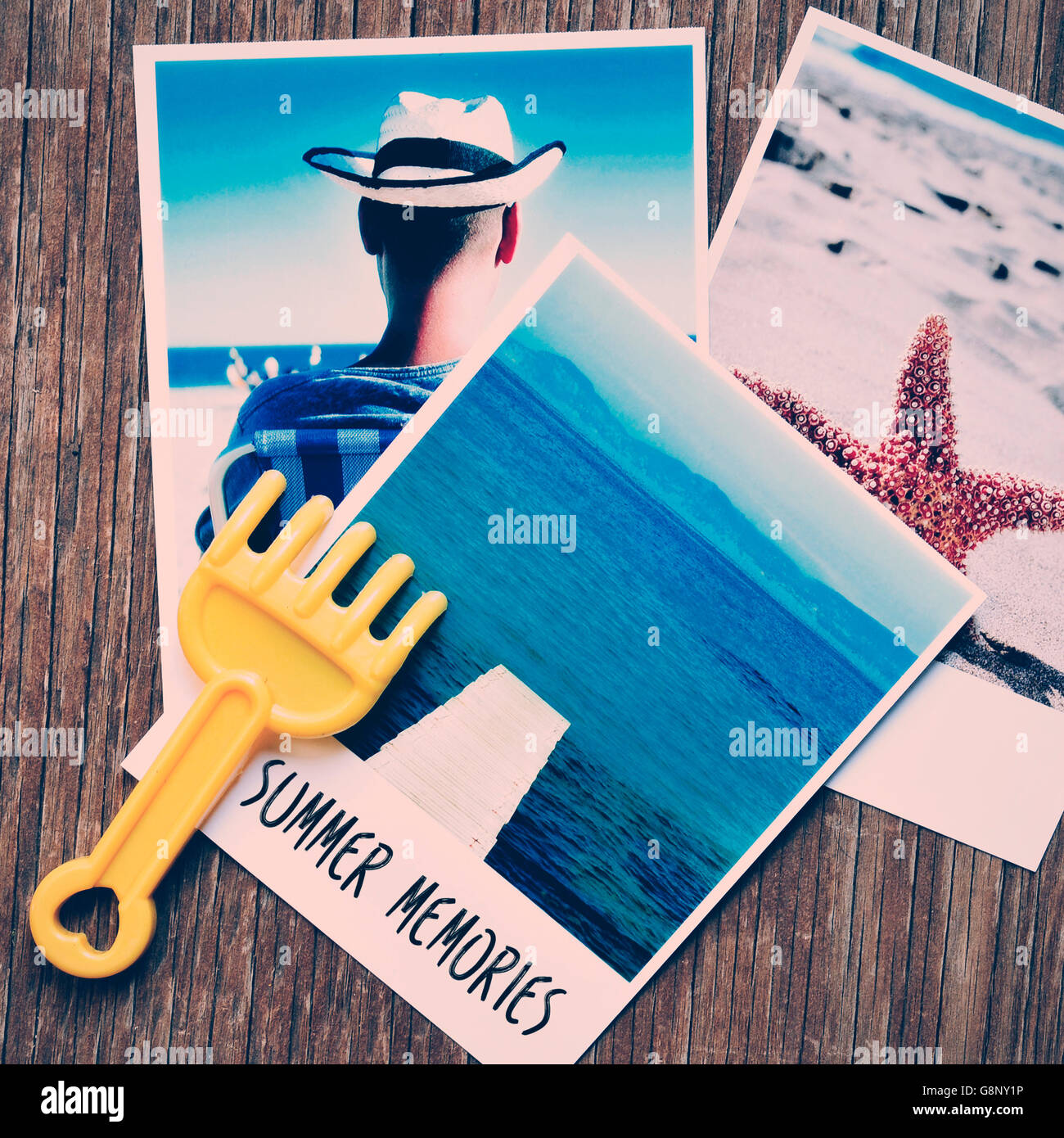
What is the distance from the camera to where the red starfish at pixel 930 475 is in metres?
1.12

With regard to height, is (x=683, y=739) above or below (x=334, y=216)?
below

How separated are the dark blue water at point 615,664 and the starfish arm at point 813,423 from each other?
0.16 meters

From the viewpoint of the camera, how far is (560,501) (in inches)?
43.5

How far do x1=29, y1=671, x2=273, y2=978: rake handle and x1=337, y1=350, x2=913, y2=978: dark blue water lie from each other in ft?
0.57

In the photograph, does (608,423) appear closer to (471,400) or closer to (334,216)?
(471,400)

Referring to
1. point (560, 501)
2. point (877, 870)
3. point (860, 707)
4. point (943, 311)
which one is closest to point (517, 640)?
point (560, 501)

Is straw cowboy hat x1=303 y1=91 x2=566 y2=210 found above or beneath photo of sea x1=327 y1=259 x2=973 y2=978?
above

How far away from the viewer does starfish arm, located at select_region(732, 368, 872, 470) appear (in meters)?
1.13

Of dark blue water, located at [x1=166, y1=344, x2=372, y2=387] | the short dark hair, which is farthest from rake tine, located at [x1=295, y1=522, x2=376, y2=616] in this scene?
the short dark hair

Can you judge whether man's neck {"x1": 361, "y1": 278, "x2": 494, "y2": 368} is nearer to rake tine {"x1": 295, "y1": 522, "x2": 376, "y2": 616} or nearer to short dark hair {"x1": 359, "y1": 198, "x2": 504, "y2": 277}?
short dark hair {"x1": 359, "y1": 198, "x2": 504, "y2": 277}

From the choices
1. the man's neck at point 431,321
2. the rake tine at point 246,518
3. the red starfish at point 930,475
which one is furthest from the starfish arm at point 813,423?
the rake tine at point 246,518

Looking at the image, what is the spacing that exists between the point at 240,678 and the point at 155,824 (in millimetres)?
231

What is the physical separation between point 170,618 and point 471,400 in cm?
52

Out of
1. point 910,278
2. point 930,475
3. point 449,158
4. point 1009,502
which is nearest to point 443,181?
point 449,158
